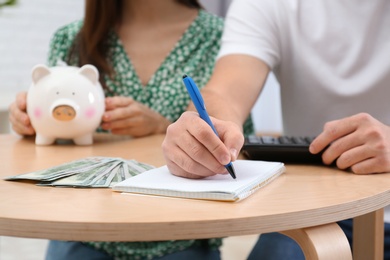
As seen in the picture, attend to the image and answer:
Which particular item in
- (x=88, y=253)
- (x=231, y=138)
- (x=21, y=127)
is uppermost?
(x=231, y=138)

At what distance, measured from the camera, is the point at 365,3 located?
3.85ft

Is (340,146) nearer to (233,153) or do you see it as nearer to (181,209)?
(233,153)

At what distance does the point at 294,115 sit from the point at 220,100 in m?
0.31

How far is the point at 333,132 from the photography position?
0.81m

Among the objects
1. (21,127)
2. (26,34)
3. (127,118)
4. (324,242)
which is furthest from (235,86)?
(26,34)

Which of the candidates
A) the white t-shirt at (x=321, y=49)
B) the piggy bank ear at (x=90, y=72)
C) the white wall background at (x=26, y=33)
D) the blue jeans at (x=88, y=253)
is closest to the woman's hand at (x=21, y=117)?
the piggy bank ear at (x=90, y=72)

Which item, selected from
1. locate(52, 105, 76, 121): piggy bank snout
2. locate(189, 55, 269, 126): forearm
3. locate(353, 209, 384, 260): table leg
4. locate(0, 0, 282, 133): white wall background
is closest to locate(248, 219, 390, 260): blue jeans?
locate(353, 209, 384, 260): table leg

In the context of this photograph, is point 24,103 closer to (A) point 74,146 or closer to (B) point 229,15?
(A) point 74,146

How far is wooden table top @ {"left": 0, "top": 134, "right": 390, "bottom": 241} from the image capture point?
53 cm

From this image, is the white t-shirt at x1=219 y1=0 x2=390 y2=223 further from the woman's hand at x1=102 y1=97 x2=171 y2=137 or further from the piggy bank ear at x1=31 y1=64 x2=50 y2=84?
the piggy bank ear at x1=31 y1=64 x2=50 y2=84

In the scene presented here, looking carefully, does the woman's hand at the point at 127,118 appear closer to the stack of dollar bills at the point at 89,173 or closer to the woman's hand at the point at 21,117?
→ the woman's hand at the point at 21,117

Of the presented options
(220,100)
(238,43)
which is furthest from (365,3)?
(220,100)

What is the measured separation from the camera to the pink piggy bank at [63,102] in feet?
3.37

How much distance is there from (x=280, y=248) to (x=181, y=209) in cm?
47
